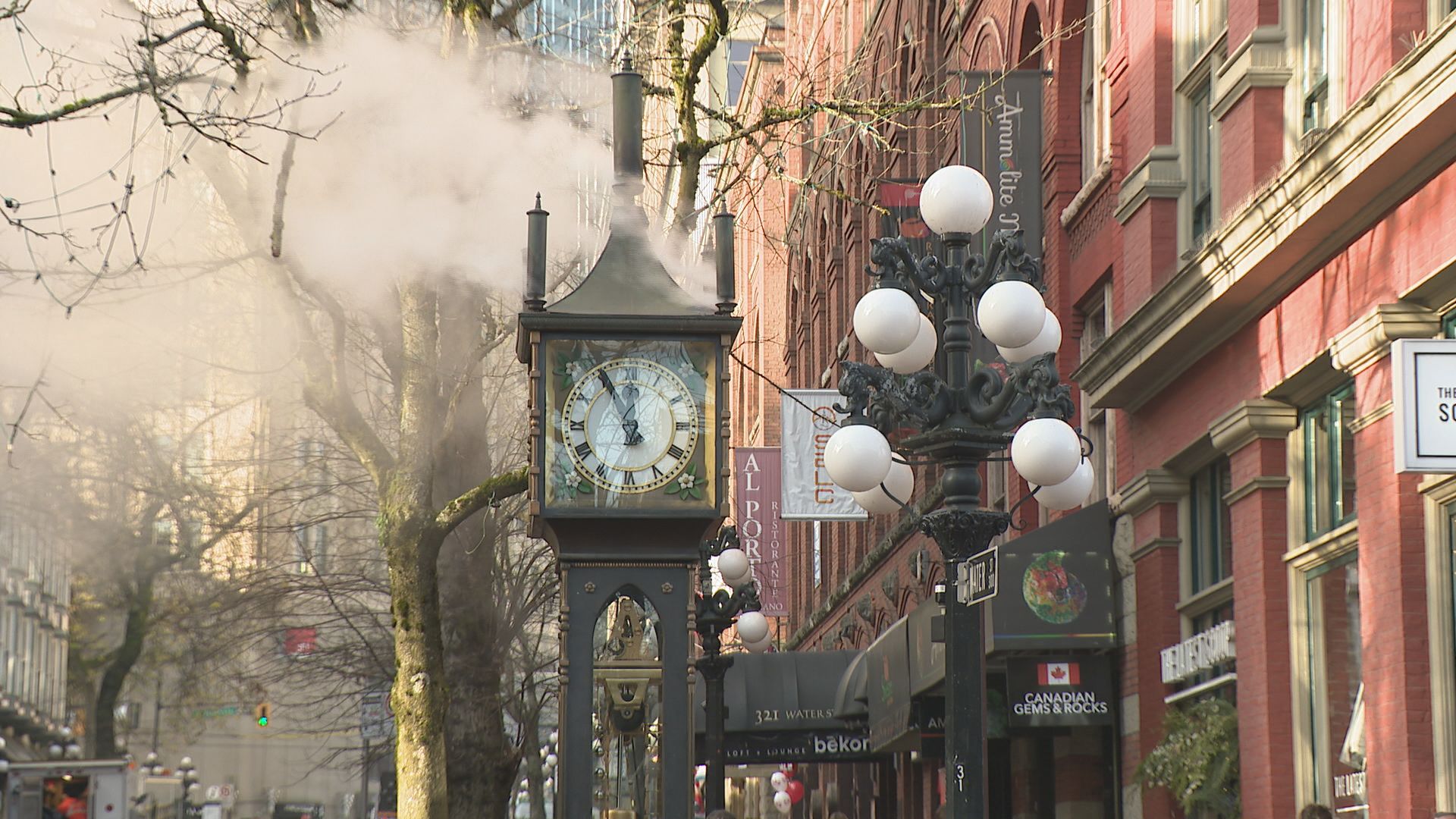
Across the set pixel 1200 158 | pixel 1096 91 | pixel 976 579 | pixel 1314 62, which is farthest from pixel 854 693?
pixel 976 579

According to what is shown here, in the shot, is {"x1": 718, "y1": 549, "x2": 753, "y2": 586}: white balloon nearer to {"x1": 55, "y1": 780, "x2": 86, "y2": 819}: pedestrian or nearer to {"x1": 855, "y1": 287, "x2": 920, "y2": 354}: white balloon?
{"x1": 855, "y1": 287, "x2": 920, "y2": 354}: white balloon

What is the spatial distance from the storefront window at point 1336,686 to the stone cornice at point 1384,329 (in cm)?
136

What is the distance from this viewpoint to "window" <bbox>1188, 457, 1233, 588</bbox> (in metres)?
13.6

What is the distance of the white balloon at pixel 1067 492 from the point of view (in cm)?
944

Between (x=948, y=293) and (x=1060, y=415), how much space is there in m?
0.83

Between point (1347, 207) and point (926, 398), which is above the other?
point (1347, 207)

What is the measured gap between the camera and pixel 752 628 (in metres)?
19.2

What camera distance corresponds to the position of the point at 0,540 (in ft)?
69.6

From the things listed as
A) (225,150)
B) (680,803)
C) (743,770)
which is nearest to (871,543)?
(743,770)

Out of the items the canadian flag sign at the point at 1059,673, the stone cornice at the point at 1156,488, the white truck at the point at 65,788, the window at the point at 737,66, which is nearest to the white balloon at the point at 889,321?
the stone cornice at the point at 1156,488

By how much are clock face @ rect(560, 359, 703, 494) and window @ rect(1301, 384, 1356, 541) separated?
14.5ft

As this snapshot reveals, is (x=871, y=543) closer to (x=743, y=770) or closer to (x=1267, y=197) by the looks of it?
(x=743, y=770)

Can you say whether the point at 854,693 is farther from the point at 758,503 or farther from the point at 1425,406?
the point at 1425,406

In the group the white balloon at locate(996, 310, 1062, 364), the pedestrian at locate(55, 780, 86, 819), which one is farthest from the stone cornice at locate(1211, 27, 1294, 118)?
A: the pedestrian at locate(55, 780, 86, 819)
